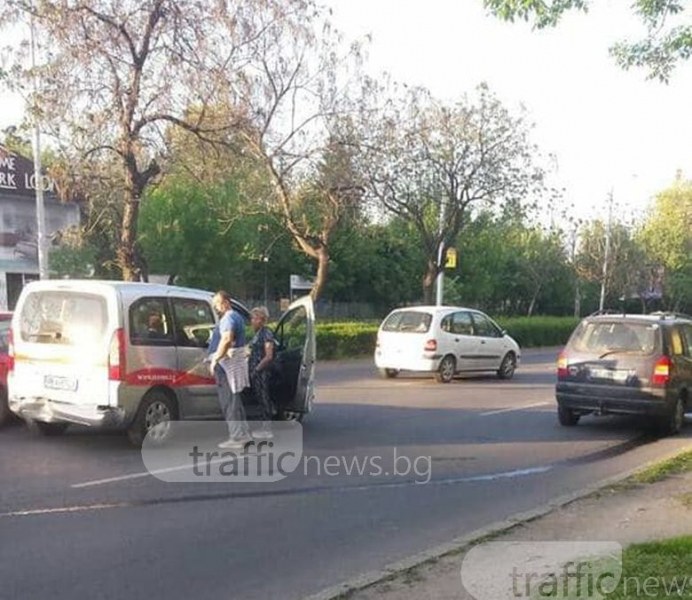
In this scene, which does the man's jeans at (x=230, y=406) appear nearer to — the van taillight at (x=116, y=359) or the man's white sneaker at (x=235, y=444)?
the man's white sneaker at (x=235, y=444)

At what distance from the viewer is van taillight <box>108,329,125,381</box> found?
31.6 feet

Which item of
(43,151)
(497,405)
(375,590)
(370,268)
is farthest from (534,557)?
(370,268)

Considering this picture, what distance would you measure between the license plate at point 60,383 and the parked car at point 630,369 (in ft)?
22.6

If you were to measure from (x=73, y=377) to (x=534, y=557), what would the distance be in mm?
5659

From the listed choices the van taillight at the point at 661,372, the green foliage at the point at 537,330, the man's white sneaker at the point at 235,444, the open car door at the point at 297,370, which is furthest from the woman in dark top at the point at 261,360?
the green foliage at the point at 537,330

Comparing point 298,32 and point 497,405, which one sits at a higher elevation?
point 298,32

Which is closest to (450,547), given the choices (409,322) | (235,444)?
(235,444)

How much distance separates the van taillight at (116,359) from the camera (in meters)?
9.62

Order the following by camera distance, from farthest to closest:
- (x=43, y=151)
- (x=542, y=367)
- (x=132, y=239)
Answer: (x=542, y=367)
(x=43, y=151)
(x=132, y=239)

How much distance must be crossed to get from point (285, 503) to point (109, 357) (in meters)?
2.84

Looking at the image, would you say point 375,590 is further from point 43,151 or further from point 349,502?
point 43,151

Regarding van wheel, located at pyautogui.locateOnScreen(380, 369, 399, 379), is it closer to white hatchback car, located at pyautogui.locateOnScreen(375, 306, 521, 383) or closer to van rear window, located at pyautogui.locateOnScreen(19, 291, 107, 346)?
white hatchback car, located at pyautogui.locateOnScreen(375, 306, 521, 383)

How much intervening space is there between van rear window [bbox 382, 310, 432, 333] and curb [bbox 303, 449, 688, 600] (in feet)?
36.5

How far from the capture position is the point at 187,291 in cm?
1084
